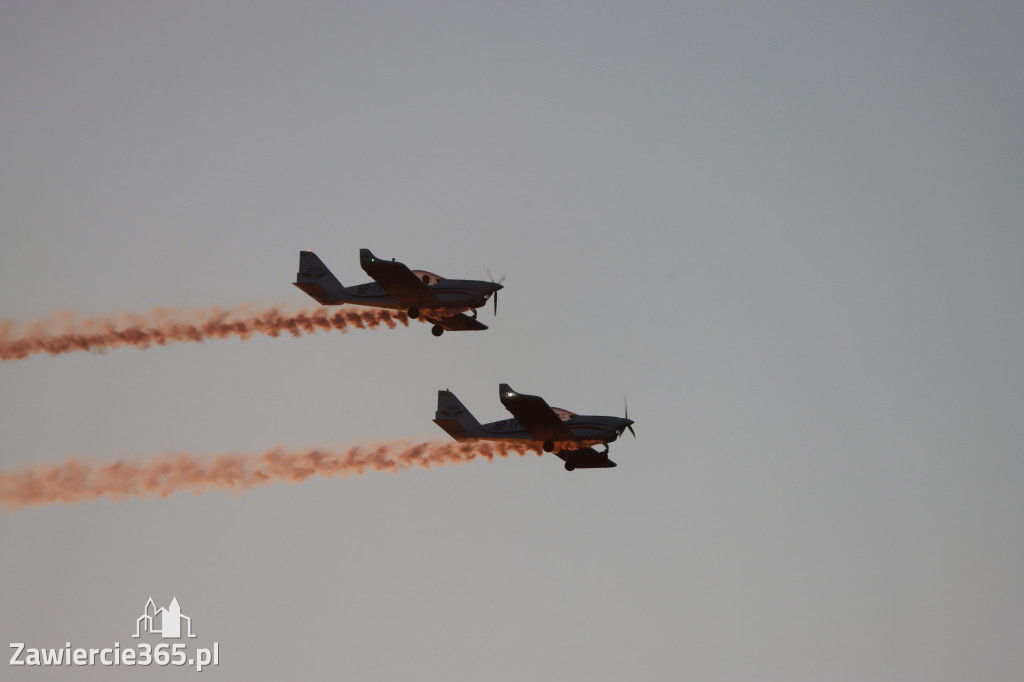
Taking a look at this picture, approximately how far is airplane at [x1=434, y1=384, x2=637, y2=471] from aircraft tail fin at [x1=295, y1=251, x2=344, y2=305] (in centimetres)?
634

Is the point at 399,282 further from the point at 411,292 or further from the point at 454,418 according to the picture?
the point at 454,418

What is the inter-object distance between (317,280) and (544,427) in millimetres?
11801

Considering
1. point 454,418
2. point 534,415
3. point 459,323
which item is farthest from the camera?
point 459,323

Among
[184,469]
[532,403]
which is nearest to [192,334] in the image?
[184,469]

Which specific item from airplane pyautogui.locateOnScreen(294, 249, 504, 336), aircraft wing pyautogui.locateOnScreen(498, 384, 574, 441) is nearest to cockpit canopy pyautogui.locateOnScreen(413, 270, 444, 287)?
airplane pyautogui.locateOnScreen(294, 249, 504, 336)

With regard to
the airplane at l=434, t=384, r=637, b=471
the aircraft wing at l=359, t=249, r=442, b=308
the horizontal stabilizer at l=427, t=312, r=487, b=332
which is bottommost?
the airplane at l=434, t=384, r=637, b=471

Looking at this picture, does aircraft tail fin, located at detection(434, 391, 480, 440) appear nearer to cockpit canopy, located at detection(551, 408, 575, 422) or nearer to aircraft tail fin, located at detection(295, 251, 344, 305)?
cockpit canopy, located at detection(551, 408, 575, 422)

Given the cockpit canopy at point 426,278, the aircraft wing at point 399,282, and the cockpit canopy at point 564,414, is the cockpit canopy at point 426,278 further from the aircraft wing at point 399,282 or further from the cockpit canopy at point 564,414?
the cockpit canopy at point 564,414

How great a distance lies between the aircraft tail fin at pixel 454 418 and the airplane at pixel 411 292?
10.3ft

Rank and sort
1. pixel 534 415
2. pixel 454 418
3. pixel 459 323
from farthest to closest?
pixel 459 323 → pixel 454 418 → pixel 534 415

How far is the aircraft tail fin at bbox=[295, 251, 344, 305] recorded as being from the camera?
5016 centimetres

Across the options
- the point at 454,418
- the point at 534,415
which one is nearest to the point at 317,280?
the point at 454,418

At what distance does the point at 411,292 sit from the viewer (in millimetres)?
48031

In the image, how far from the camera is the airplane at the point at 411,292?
1857 inches
